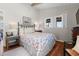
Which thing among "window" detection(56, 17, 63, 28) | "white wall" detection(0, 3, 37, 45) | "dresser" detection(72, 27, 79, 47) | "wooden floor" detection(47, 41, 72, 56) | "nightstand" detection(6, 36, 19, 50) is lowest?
"wooden floor" detection(47, 41, 72, 56)

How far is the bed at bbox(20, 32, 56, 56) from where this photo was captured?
1460mm

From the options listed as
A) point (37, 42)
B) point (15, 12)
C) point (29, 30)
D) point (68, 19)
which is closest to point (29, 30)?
point (29, 30)

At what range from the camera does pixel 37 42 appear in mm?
1456

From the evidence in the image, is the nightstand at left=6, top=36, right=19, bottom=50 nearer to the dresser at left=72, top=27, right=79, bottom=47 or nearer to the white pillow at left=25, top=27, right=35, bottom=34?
the white pillow at left=25, top=27, right=35, bottom=34

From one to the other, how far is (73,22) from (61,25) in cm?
19

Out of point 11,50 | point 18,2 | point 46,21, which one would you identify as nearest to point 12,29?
point 11,50

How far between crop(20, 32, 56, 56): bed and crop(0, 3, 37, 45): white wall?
0.25m

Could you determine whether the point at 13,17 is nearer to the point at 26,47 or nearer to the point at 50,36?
the point at 26,47

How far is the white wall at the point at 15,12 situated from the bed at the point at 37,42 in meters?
0.25

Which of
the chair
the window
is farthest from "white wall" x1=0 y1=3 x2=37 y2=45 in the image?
the chair

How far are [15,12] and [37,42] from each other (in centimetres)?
60

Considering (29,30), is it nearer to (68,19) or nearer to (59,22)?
(59,22)

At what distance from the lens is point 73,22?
1.46 m

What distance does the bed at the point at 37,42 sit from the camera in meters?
1.46
